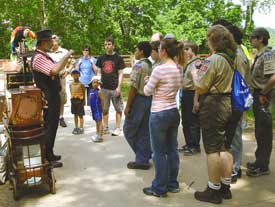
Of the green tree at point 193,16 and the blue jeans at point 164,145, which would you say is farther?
the green tree at point 193,16

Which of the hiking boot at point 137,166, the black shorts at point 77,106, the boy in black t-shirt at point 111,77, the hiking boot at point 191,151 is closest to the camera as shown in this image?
the hiking boot at point 137,166

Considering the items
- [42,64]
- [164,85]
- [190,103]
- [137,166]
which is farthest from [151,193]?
[42,64]

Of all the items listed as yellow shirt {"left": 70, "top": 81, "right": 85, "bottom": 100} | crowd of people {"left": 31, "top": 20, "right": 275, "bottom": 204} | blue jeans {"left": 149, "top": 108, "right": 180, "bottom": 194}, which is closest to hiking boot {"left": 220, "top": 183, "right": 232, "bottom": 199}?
crowd of people {"left": 31, "top": 20, "right": 275, "bottom": 204}

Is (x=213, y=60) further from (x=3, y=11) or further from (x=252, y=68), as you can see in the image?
(x=3, y=11)

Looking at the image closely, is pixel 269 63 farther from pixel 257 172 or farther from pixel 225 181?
pixel 225 181

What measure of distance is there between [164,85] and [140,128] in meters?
1.35

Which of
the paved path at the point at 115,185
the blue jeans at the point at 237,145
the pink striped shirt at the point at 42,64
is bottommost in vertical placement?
the paved path at the point at 115,185

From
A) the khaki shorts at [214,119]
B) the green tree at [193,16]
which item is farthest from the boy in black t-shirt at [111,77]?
the green tree at [193,16]

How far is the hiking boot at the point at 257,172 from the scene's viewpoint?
5.23 meters

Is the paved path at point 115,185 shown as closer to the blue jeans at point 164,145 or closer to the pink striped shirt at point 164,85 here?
the blue jeans at point 164,145

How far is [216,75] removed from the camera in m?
4.16

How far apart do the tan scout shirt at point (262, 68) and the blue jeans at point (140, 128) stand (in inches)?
54.2

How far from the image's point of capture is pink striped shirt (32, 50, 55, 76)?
513 centimetres

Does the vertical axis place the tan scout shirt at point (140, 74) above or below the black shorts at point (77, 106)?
above
